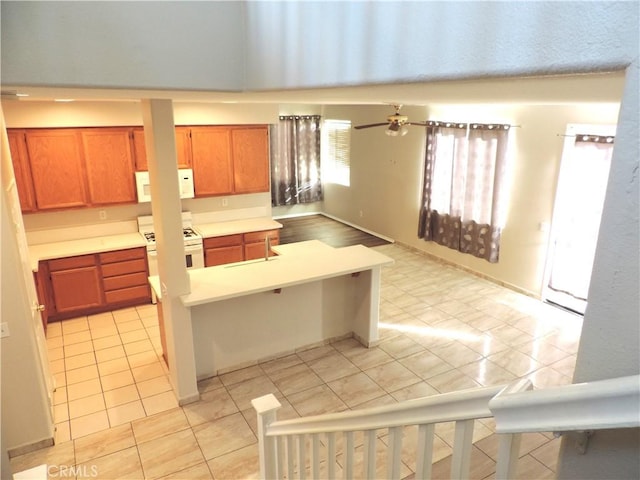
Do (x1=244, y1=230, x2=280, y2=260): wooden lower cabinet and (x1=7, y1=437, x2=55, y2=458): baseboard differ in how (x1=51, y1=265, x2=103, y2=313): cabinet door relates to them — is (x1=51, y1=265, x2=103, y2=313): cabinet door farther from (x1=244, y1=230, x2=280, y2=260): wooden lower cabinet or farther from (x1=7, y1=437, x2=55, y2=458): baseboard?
(x1=7, y1=437, x2=55, y2=458): baseboard

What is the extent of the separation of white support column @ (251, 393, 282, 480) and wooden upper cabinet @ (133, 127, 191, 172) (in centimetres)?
391

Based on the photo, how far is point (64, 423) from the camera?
352 centimetres

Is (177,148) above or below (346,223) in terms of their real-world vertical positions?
above

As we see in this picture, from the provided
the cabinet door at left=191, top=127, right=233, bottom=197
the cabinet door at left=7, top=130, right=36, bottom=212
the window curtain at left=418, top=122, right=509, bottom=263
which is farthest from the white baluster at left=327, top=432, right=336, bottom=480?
the window curtain at left=418, top=122, right=509, bottom=263

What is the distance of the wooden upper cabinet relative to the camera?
17.9 ft

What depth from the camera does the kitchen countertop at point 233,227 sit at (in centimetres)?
596

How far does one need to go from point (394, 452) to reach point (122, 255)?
489 cm

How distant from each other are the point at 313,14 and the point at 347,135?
26.8ft

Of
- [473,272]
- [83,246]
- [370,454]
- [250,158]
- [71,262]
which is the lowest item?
[473,272]

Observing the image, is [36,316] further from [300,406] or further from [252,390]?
[300,406]

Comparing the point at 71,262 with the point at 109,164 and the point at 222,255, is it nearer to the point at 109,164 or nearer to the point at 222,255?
the point at 109,164

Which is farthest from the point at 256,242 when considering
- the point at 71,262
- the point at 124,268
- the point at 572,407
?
the point at 572,407

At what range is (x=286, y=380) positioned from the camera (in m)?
4.12

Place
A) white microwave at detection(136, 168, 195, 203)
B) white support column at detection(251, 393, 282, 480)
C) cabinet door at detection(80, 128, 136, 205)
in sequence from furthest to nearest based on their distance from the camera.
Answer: white microwave at detection(136, 168, 195, 203) < cabinet door at detection(80, 128, 136, 205) < white support column at detection(251, 393, 282, 480)
